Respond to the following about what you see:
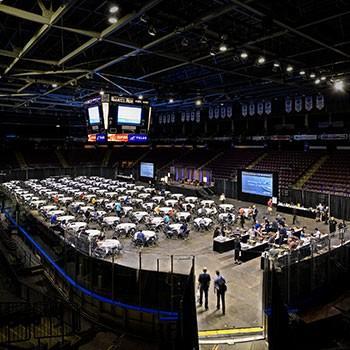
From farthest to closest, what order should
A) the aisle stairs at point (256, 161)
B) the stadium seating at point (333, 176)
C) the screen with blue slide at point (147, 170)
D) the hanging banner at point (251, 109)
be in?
the screen with blue slide at point (147, 170) < the aisle stairs at point (256, 161) < the hanging banner at point (251, 109) < the stadium seating at point (333, 176)

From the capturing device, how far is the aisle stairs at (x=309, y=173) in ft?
83.8

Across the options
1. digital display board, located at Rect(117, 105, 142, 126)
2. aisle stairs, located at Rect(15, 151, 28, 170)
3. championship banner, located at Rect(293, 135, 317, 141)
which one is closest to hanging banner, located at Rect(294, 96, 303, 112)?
Result: championship banner, located at Rect(293, 135, 317, 141)

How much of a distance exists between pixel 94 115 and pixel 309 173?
18601 mm

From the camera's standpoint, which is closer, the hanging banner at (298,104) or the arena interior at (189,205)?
the arena interior at (189,205)

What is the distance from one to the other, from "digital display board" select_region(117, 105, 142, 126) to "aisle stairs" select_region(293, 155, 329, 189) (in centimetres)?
1500

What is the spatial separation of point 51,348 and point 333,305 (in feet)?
33.2

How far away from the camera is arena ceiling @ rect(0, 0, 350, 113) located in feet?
35.0

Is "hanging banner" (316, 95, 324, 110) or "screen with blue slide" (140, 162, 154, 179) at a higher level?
"hanging banner" (316, 95, 324, 110)

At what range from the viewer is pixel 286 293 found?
10.9 metres

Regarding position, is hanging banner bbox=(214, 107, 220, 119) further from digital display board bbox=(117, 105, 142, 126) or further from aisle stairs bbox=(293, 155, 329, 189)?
digital display board bbox=(117, 105, 142, 126)

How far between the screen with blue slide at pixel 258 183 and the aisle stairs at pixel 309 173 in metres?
2.18

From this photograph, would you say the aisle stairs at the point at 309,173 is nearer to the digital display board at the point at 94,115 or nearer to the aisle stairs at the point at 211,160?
the aisle stairs at the point at 211,160


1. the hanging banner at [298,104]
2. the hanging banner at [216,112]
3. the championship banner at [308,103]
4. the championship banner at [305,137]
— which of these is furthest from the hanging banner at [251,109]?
the championship banner at [308,103]

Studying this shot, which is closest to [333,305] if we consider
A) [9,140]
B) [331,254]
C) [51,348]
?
[331,254]
